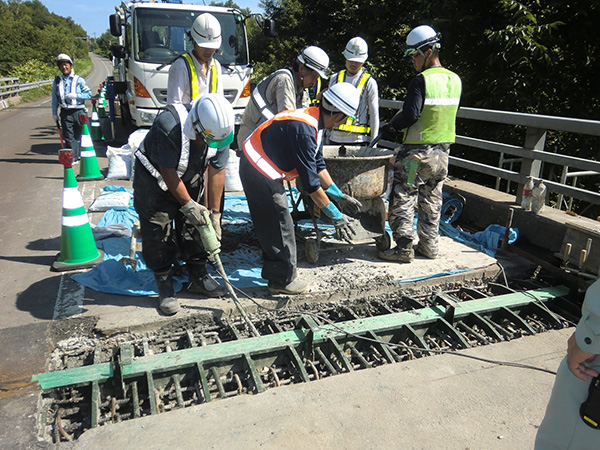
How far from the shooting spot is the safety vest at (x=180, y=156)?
3215 mm

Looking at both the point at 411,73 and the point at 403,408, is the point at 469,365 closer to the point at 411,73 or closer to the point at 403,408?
the point at 403,408

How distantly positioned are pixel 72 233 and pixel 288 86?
240 centimetres

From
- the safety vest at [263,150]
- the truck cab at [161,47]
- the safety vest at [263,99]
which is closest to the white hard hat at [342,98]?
the safety vest at [263,150]

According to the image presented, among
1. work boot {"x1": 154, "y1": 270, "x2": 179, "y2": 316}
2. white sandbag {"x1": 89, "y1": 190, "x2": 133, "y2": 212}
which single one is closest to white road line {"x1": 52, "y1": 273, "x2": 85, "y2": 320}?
work boot {"x1": 154, "y1": 270, "x2": 179, "y2": 316}

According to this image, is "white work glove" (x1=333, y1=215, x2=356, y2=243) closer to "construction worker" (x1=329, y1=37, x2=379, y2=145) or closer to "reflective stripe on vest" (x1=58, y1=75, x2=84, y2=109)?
"construction worker" (x1=329, y1=37, x2=379, y2=145)

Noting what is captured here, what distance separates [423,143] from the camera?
427 cm

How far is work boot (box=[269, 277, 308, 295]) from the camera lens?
12.5 ft

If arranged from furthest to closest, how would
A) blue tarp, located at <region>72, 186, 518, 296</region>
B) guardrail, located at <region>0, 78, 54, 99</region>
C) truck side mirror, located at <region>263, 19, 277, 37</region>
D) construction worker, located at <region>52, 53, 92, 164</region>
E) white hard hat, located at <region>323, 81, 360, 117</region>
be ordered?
guardrail, located at <region>0, 78, 54, 99</region> < truck side mirror, located at <region>263, 19, 277, 37</region> < construction worker, located at <region>52, 53, 92, 164</region> < blue tarp, located at <region>72, 186, 518, 296</region> < white hard hat, located at <region>323, 81, 360, 117</region>

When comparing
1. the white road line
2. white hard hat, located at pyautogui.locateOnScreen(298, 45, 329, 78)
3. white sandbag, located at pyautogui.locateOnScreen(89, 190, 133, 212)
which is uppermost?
white hard hat, located at pyautogui.locateOnScreen(298, 45, 329, 78)

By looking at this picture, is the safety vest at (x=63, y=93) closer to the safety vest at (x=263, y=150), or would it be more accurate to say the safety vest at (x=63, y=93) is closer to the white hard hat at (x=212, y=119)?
the safety vest at (x=263, y=150)

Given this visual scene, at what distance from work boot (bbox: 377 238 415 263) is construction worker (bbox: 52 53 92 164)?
6143mm

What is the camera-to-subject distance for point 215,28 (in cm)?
431

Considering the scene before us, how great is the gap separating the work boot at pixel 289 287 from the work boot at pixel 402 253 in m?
1.06

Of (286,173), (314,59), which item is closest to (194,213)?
(286,173)
